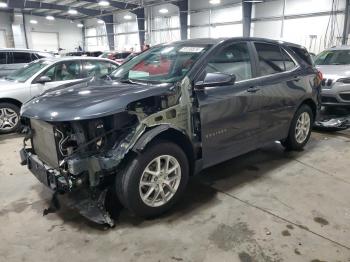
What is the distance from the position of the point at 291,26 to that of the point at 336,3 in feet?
6.50

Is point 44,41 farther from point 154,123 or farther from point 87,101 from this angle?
point 154,123

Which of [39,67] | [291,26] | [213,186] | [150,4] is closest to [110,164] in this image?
[213,186]

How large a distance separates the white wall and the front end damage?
85.6ft

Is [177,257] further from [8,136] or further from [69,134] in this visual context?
[8,136]

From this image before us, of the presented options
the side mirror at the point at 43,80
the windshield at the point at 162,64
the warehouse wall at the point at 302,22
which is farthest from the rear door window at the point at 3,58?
the warehouse wall at the point at 302,22

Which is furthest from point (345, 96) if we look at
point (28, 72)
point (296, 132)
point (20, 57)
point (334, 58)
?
point (20, 57)

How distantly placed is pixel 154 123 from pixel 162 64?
925 millimetres

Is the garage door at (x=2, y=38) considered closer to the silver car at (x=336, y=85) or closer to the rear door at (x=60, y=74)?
the rear door at (x=60, y=74)

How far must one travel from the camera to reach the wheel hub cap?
8.61ft

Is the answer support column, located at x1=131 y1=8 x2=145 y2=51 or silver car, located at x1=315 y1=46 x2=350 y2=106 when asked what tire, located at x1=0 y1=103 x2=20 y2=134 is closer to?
silver car, located at x1=315 y1=46 x2=350 y2=106

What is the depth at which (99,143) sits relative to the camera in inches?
99.6

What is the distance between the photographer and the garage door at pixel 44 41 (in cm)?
2622

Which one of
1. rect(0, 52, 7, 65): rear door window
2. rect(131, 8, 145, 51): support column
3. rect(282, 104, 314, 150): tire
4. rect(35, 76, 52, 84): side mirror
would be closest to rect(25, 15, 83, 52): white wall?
rect(131, 8, 145, 51): support column

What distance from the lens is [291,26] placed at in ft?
43.7
